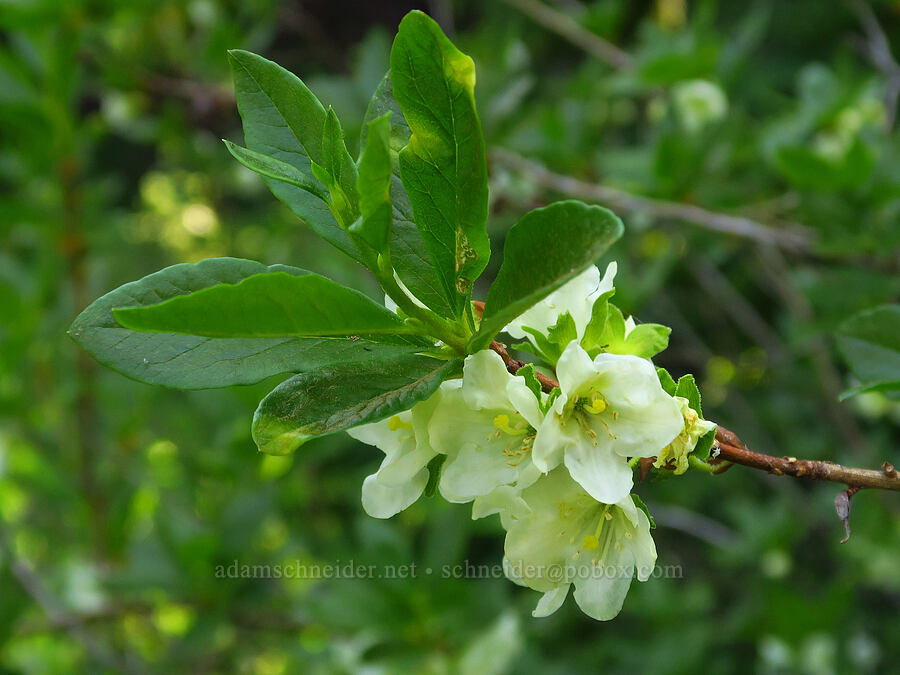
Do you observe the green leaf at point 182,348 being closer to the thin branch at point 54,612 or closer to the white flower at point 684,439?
the white flower at point 684,439

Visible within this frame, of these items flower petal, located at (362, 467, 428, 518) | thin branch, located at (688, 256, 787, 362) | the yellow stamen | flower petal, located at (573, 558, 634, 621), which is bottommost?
thin branch, located at (688, 256, 787, 362)

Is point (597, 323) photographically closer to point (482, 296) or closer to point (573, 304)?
point (573, 304)

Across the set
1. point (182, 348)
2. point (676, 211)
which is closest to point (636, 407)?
point (182, 348)

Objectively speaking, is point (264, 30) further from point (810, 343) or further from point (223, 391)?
point (810, 343)

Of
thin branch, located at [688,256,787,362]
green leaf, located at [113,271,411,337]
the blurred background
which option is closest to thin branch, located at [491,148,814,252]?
the blurred background

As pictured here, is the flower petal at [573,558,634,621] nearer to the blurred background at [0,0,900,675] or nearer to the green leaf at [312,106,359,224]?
the green leaf at [312,106,359,224]

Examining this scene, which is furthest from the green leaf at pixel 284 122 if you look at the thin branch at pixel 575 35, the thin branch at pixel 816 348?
the thin branch at pixel 816 348
